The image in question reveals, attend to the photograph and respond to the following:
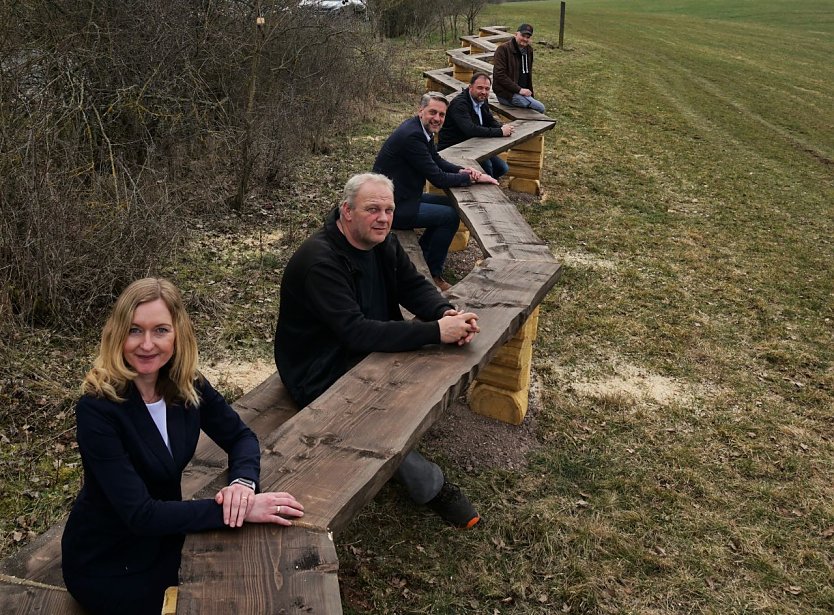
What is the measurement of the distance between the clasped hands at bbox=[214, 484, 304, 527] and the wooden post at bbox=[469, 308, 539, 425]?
86.9 inches

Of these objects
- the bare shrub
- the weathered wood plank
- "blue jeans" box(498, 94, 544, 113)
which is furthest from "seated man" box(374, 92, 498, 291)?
the weathered wood plank

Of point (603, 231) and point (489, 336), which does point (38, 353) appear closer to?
point (489, 336)

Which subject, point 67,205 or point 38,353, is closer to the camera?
point 38,353

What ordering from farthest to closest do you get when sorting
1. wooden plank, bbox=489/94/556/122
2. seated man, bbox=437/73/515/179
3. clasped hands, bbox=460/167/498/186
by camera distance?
wooden plank, bbox=489/94/556/122 → seated man, bbox=437/73/515/179 → clasped hands, bbox=460/167/498/186

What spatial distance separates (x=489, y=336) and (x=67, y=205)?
295 cm

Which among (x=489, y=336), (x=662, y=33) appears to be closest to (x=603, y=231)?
(x=489, y=336)

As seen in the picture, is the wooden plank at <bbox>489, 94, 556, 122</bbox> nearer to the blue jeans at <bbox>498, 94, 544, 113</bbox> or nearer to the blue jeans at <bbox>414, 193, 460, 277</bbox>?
the blue jeans at <bbox>498, 94, 544, 113</bbox>

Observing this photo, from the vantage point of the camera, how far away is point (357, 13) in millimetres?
12406

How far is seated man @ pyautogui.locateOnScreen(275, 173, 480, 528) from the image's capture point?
300 cm

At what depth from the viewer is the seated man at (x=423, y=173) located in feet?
17.2

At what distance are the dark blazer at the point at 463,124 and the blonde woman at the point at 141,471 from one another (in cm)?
541

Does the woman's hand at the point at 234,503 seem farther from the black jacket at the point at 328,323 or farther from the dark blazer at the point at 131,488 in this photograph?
the black jacket at the point at 328,323

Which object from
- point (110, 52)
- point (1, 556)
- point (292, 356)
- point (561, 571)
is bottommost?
point (561, 571)

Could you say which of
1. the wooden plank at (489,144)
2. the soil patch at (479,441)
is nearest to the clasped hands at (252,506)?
the soil patch at (479,441)
